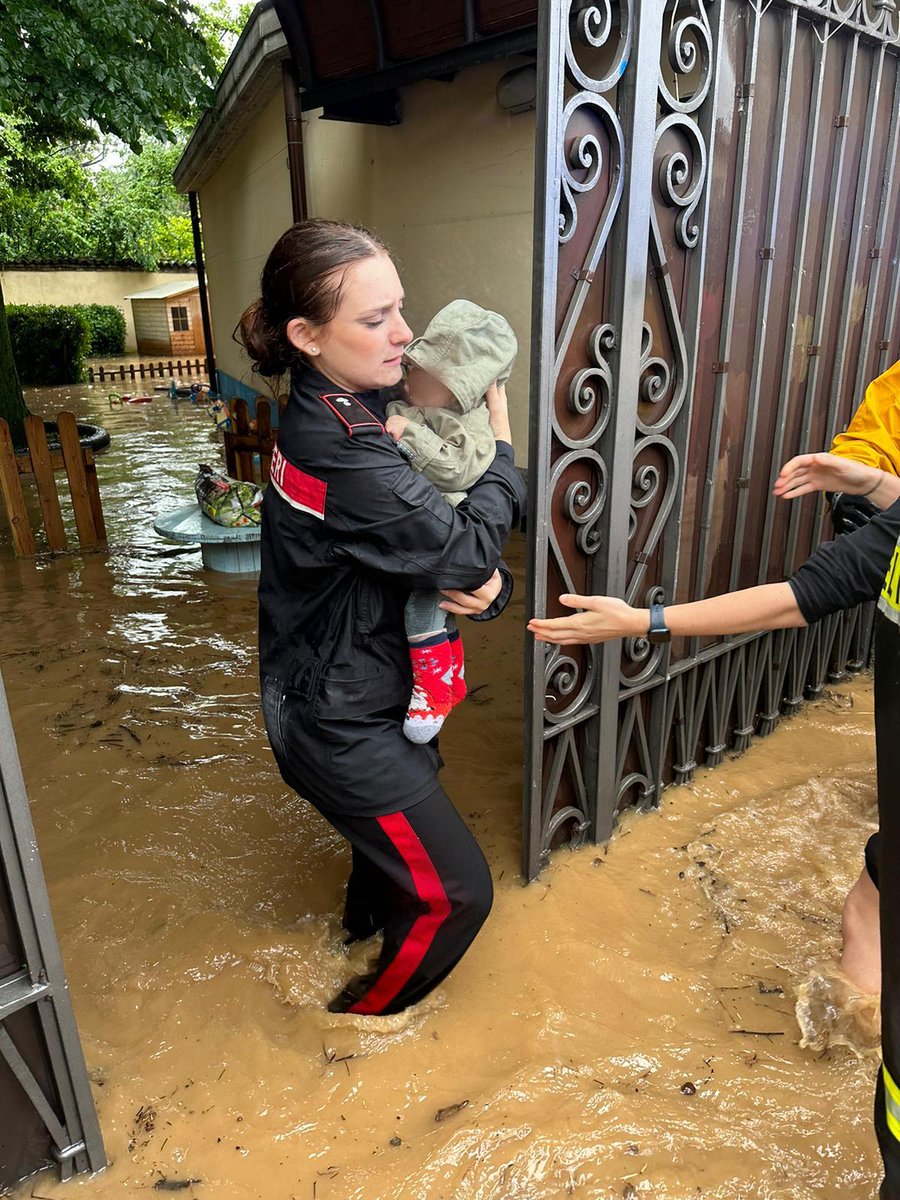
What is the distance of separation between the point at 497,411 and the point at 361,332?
1.44 ft

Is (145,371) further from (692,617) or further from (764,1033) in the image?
(764,1033)

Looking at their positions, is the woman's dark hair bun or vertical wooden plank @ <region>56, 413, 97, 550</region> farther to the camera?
vertical wooden plank @ <region>56, 413, 97, 550</region>

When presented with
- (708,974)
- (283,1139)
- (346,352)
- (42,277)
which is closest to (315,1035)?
(283,1139)

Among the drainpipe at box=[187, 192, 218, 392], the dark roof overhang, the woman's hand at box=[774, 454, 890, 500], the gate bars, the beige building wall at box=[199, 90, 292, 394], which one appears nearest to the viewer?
the gate bars

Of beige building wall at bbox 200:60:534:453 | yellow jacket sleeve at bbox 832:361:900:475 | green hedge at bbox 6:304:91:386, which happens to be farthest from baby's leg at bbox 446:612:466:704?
green hedge at bbox 6:304:91:386

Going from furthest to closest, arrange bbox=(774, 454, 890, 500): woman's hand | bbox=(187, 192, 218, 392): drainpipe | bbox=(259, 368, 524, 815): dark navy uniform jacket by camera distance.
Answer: bbox=(187, 192, 218, 392): drainpipe
bbox=(774, 454, 890, 500): woman's hand
bbox=(259, 368, 524, 815): dark navy uniform jacket

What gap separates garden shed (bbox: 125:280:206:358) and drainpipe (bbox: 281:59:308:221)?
21.3 metres

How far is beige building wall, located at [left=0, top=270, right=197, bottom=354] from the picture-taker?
28.3 m

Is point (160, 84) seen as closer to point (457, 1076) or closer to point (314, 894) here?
point (314, 894)

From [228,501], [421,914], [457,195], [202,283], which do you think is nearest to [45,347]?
[202,283]

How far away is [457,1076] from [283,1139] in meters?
0.45

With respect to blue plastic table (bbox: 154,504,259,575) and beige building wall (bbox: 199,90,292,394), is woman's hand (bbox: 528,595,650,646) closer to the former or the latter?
blue plastic table (bbox: 154,504,259,575)

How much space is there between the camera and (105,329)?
96.3 feet

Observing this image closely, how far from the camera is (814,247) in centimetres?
323
